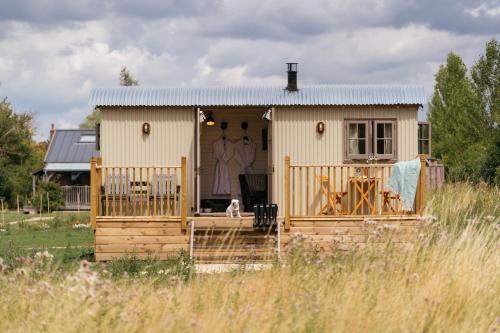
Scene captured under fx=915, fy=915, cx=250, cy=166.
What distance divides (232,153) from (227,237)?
4445 millimetres

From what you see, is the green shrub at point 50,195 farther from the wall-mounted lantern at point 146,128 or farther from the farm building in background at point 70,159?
the wall-mounted lantern at point 146,128

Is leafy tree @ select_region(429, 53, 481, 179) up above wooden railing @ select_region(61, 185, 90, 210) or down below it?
above

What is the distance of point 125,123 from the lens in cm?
1642

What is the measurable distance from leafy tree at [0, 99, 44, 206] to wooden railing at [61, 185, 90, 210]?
2.37 metres

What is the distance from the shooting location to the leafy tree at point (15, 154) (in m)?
35.9

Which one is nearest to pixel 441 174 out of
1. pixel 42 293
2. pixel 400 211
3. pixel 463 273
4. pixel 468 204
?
pixel 468 204

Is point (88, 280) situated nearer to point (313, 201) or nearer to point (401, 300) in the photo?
point (401, 300)

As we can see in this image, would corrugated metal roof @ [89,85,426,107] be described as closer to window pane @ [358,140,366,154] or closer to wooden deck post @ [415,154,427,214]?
window pane @ [358,140,366,154]

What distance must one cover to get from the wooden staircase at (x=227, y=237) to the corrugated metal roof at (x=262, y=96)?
294cm

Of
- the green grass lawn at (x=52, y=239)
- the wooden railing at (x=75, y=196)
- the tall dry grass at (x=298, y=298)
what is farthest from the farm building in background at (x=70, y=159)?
the tall dry grass at (x=298, y=298)

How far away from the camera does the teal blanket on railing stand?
14031 millimetres

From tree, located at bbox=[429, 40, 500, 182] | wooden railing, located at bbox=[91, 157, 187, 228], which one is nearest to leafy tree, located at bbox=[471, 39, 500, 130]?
tree, located at bbox=[429, 40, 500, 182]

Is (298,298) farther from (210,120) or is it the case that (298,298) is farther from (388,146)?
(210,120)

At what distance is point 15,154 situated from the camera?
41812 mm
